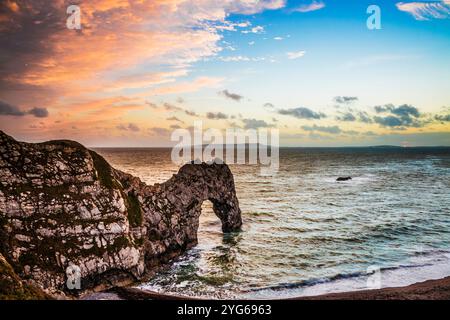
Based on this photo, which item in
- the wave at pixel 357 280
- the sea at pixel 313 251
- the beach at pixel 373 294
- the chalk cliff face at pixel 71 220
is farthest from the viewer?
the sea at pixel 313 251

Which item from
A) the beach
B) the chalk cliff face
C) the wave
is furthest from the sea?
the chalk cliff face

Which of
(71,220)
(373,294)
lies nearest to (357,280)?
(373,294)

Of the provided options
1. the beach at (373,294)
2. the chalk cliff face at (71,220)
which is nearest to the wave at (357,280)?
the beach at (373,294)

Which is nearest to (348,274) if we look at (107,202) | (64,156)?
(107,202)

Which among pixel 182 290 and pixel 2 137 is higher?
pixel 2 137

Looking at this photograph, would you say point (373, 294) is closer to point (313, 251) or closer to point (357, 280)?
point (357, 280)

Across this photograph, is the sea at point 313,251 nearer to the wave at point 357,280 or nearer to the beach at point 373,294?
the wave at point 357,280

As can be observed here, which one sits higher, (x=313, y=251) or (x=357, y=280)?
(x=313, y=251)
